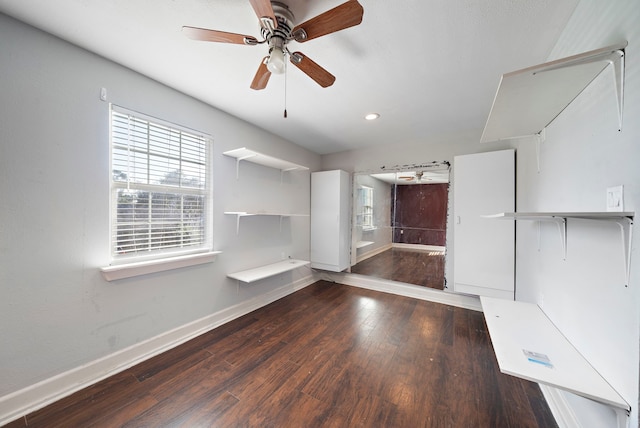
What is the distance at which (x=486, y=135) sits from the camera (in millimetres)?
1759

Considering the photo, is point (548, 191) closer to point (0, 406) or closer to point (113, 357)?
point (113, 357)

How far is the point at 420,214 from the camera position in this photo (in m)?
3.61

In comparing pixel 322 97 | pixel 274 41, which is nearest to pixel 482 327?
pixel 322 97

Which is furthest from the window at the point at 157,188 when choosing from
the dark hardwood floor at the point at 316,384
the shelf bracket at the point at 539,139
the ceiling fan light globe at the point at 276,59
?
the shelf bracket at the point at 539,139

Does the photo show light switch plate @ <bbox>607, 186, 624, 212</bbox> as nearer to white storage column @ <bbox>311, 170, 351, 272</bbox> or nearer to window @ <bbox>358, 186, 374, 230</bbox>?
white storage column @ <bbox>311, 170, 351, 272</bbox>

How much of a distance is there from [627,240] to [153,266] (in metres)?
2.90

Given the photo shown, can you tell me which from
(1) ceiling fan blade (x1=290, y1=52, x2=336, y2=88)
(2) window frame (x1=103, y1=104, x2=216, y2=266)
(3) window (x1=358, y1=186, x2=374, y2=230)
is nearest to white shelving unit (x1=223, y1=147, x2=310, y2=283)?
(2) window frame (x1=103, y1=104, x2=216, y2=266)

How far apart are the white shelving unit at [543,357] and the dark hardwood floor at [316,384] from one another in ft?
2.05

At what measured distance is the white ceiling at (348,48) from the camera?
1.30m

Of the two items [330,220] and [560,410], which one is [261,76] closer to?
[330,220]

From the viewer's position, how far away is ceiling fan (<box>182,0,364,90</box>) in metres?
1.08

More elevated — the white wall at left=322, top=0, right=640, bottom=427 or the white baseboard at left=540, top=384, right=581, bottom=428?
the white wall at left=322, top=0, right=640, bottom=427

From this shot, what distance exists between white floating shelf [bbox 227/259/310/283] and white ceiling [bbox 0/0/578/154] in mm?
1982

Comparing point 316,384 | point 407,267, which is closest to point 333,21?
point 316,384
